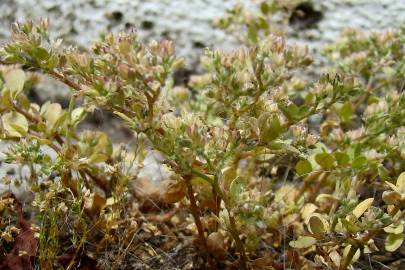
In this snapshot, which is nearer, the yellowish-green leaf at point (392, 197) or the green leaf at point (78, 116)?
the yellowish-green leaf at point (392, 197)

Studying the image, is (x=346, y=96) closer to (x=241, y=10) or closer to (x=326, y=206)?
(x=326, y=206)

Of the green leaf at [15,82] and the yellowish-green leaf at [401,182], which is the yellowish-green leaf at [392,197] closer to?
the yellowish-green leaf at [401,182]

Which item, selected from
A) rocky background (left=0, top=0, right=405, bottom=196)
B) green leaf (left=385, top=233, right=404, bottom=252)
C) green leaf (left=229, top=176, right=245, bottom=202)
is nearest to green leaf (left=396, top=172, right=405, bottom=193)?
green leaf (left=385, top=233, right=404, bottom=252)

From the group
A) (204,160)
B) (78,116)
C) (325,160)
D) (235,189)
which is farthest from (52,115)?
(325,160)

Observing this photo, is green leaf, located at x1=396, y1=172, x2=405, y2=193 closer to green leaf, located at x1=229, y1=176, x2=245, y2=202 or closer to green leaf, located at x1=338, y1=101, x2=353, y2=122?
green leaf, located at x1=229, y1=176, x2=245, y2=202

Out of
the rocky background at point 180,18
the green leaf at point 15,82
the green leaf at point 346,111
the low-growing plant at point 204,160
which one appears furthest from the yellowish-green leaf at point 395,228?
the rocky background at point 180,18
